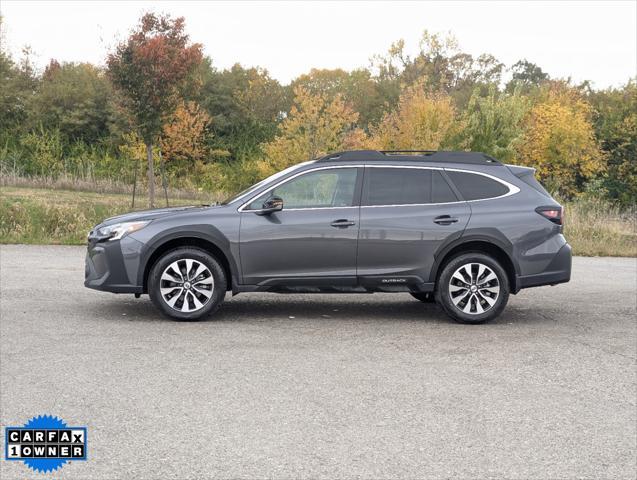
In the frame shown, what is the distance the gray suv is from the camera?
338 inches

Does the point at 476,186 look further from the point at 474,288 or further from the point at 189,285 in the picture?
the point at 189,285

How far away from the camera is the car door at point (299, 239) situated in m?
8.61

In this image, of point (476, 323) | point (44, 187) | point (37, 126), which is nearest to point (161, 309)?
point (476, 323)

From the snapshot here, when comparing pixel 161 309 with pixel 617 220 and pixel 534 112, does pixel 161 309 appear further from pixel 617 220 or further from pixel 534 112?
pixel 534 112

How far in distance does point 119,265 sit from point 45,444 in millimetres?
4056

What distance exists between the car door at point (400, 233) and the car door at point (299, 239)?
0.16 metres

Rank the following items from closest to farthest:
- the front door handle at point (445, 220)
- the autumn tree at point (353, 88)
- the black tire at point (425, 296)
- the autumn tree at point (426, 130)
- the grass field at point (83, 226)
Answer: the front door handle at point (445, 220) → the black tire at point (425, 296) → the grass field at point (83, 226) → the autumn tree at point (426, 130) → the autumn tree at point (353, 88)

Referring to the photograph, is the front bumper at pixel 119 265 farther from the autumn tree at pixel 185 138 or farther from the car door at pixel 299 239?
the autumn tree at pixel 185 138

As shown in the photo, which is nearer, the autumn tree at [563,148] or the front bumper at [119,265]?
the front bumper at [119,265]

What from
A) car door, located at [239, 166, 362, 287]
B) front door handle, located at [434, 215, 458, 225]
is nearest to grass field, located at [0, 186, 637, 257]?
car door, located at [239, 166, 362, 287]

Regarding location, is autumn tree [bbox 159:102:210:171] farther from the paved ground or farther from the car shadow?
the paved ground

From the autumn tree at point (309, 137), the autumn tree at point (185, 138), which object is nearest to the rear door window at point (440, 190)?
the autumn tree at point (309, 137)

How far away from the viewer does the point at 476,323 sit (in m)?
8.82

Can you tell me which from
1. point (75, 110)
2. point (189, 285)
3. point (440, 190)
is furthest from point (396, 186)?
point (75, 110)
